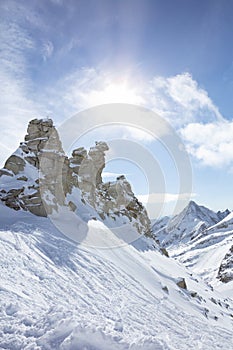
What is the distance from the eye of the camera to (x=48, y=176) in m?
35.4

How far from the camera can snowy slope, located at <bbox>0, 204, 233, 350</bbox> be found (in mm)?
8727

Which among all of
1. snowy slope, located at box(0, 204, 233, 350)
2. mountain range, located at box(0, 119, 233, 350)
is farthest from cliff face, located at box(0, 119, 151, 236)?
snowy slope, located at box(0, 204, 233, 350)

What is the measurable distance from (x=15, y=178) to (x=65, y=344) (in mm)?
27241

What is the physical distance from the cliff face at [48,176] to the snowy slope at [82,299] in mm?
2426

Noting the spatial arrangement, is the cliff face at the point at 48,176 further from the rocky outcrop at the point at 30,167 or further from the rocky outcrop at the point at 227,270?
the rocky outcrop at the point at 227,270

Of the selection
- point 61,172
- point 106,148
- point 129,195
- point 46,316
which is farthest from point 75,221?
point 129,195

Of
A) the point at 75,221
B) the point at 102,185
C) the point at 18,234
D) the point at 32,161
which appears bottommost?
the point at 18,234

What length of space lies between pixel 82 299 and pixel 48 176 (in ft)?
72.7

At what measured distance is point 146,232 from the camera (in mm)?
61500

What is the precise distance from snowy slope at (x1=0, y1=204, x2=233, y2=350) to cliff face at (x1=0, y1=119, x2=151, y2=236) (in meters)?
2.43

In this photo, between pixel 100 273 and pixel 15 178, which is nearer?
pixel 100 273

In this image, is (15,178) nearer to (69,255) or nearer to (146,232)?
(69,255)

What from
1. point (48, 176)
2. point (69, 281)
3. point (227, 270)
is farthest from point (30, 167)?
point (227, 270)

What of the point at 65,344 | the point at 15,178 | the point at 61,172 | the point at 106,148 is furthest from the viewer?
the point at 106,148
